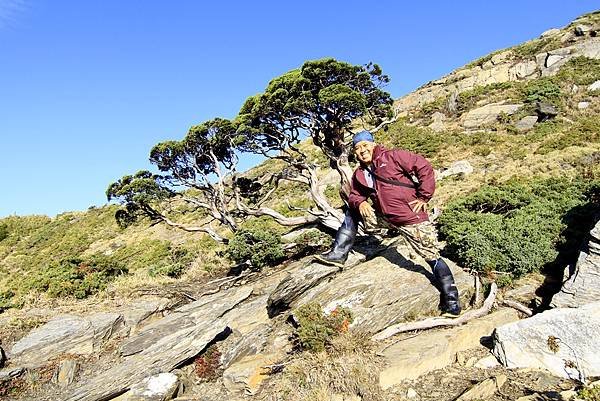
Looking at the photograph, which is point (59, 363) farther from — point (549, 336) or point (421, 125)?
point (421, 125)

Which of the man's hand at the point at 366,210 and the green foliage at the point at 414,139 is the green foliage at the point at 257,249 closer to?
the man's hand at the point at 366,210

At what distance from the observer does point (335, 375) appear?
480 cm

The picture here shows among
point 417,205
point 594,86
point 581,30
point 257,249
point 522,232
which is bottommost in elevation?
point 522,232

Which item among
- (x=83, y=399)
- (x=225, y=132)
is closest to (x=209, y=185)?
(x=225, y=132)

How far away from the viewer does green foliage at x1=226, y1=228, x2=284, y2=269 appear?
1114cm

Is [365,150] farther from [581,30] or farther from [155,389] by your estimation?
[581,30]

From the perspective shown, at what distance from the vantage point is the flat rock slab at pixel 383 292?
6.27 metres

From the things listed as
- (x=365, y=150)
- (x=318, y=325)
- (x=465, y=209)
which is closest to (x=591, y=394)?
(x=318, y=325)

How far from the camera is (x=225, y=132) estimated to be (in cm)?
1439

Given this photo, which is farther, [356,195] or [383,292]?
[356,195]

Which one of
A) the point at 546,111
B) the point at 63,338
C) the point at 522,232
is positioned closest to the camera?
the point at 522,232

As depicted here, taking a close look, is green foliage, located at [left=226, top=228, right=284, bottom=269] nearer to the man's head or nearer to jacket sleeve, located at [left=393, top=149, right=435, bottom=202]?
the man's head

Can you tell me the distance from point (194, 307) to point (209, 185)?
23.3 feet

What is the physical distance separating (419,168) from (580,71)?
1358 inches
